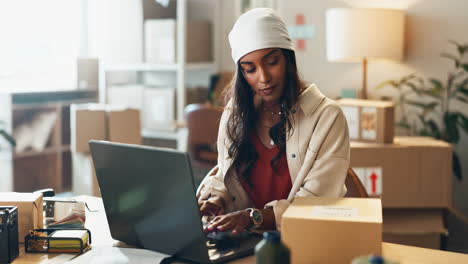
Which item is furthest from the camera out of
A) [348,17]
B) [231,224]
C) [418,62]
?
[418,62]

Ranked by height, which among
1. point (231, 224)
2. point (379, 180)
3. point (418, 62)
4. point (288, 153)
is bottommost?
point (379, 180)

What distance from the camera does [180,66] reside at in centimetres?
497

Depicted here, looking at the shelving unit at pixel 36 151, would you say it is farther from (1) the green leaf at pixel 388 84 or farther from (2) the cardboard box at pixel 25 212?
(2) the cardboard box at pixel 25 212

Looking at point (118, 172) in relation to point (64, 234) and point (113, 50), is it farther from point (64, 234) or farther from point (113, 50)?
point (113, 50)

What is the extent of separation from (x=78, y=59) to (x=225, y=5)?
1.44 meters

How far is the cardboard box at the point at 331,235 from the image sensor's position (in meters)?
1.25

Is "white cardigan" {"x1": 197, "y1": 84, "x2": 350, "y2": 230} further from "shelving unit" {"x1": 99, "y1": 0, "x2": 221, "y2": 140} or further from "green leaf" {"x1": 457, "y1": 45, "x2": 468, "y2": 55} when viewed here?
"shelving unit" {"x1": 99, "y1": 0, "x2": 221, "y2": 140}

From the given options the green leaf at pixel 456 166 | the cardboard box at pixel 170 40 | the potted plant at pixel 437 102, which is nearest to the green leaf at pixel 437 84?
the potted plant at pixel 437 102

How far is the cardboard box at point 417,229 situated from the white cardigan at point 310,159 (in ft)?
5.17

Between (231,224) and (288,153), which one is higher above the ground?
(288,153)

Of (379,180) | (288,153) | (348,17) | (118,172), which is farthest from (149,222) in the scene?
(348,17)

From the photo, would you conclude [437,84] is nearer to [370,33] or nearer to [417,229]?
[370,33]

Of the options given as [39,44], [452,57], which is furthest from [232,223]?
[39,44]

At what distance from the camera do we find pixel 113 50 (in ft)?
18.9
